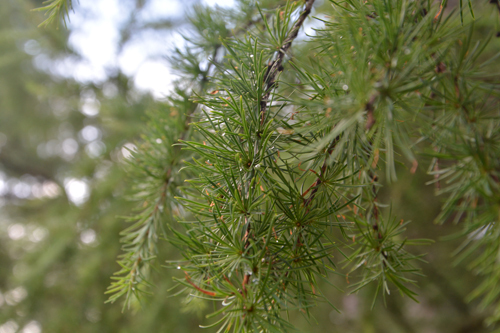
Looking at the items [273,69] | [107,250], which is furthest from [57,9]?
[107,250]

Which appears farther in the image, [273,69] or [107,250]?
[107,250]

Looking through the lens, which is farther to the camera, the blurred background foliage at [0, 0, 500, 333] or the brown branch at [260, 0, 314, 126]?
the blurred background foliage at [0, 0, 500, 333]

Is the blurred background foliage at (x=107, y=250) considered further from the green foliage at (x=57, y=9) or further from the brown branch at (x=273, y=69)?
the brown branch at (x=273, y=69)

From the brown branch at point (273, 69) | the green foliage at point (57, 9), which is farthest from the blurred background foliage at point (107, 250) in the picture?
the brown branch at point (273, 69)

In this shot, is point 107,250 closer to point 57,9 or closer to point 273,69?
point 57,9

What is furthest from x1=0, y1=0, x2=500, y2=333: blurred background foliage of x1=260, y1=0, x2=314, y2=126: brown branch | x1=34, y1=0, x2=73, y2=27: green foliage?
x1=260, y1=0, x2=314, y2=126: brown branch

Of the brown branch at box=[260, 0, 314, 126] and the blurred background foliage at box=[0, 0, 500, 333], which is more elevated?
the brown branch at box=[260, 0, 314, 126]

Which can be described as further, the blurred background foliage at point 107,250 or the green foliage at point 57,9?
the blurred background foliage at point 107,250

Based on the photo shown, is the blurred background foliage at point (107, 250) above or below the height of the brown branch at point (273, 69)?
below

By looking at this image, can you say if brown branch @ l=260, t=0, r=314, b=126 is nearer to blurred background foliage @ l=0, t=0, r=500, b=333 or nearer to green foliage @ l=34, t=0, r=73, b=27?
green foliage @ l=34, t=0, r=73, b=27

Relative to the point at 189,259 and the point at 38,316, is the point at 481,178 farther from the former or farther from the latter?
the point at 38,316

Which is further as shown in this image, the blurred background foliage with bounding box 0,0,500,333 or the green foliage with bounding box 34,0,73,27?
the blurred background foliage with bounding box 0,0,500,333
